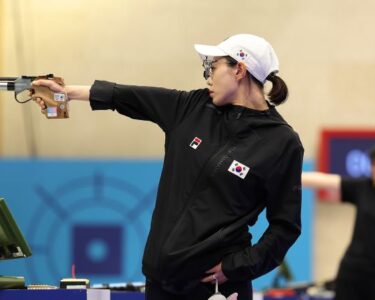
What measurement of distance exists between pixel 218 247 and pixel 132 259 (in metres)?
4.69

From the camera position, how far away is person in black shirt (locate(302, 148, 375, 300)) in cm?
480

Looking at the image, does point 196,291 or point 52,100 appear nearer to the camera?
point 196,291

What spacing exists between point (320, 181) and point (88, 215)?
10.3ft

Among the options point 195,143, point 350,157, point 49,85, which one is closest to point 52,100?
point 49,85

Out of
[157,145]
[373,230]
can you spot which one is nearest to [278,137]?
[373,230]

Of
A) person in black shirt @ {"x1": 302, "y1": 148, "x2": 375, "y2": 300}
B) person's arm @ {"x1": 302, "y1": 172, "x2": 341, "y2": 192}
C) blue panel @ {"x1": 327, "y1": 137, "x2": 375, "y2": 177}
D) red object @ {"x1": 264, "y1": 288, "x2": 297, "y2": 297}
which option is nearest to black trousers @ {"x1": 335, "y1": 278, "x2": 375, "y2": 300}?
person in black shirt @ {"x1": 302, "y1": 148, "x2": 375, "y2": 300}

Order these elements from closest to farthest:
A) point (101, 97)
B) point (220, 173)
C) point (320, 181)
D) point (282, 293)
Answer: point (220, 173) → point (101, 97) → point (320, 181) → point (282, 293)

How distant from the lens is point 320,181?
483 centimetres

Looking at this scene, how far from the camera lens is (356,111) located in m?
8.30

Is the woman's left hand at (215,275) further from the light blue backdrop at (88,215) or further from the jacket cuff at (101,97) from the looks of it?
the light blue backdrop at (88,215)

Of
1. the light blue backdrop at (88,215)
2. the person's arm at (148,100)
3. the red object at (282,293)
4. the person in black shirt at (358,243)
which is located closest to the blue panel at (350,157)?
the light blue backdrop at (88,215)

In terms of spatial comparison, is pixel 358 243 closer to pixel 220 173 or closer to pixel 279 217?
pixel 279 217

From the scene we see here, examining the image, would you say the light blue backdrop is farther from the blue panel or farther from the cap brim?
the cap brim

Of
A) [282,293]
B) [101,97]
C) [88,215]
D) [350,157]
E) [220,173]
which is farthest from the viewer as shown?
[350,157]
